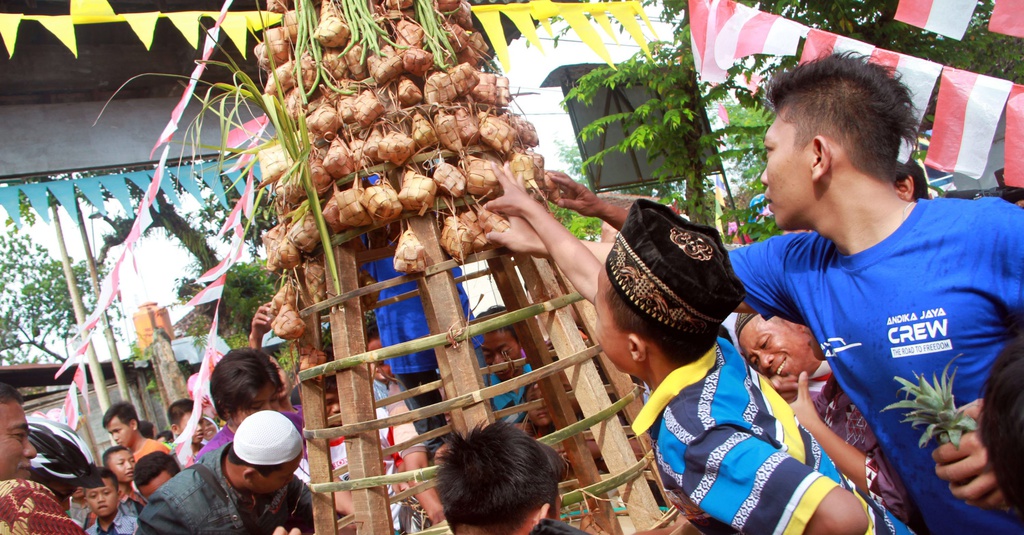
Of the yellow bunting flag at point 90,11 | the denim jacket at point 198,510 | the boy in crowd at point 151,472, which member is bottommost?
the boy in crowd at point 151,472

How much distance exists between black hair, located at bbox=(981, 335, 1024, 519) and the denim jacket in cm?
239

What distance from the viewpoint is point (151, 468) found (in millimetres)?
4438

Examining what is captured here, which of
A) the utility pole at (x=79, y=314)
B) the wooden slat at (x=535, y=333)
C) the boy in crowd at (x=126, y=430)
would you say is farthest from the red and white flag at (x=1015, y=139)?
the utility pole at (x=79, y=314)

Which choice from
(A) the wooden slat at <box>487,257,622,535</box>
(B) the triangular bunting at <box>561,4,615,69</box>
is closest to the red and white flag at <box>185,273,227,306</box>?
(A) the wooden slat at <box>487,257,622,535</box>

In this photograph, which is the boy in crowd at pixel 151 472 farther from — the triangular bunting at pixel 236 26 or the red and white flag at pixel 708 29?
the red and white flag at pixel 708 29

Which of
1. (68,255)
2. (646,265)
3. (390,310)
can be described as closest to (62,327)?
(68,255)

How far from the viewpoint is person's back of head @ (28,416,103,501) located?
2.86 meters

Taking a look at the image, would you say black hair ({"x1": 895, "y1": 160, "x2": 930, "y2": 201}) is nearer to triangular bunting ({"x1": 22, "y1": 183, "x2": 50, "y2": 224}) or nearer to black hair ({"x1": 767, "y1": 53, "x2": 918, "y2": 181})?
black hair ({"x1": 767, "y1": 53, "x2": 918, "y2": 181})

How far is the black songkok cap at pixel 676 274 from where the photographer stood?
56.1 inches

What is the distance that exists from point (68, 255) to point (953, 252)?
1378 cm

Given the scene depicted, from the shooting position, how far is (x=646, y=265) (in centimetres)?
145

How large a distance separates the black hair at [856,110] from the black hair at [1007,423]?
2.25ft

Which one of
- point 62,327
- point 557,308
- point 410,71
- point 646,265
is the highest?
point 410,71

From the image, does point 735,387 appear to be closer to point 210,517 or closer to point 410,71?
point 410,71
